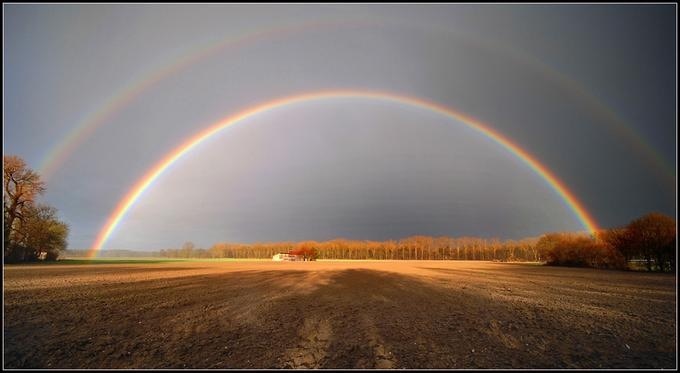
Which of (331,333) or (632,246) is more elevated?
(632,246)

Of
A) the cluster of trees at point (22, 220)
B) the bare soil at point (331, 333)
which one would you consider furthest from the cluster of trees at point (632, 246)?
the cluster of trees at point (22, 220)

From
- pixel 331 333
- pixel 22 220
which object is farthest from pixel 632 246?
pixel 22 220

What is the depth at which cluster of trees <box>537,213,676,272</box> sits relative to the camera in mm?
54281

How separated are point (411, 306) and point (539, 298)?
873cm

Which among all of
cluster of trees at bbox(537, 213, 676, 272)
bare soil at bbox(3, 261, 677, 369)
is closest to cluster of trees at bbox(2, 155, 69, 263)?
bare soil at bbox(3, 261, 677, 369)

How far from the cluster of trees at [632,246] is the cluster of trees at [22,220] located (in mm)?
Result: 97746

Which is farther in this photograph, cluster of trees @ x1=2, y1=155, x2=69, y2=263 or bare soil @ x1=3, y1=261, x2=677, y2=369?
cluster of trees @ x1=2, y1=155, x2=69, y2=263

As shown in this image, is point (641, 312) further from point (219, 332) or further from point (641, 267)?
point (641, 267)

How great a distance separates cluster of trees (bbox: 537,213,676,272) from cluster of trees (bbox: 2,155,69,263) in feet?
321

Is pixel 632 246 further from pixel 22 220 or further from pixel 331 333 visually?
pixel 22 220

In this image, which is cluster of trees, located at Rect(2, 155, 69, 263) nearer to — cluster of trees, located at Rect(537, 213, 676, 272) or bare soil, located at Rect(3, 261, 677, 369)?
bare soil, located at Rect(3, 261, 677, 369)

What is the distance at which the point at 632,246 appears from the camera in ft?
190

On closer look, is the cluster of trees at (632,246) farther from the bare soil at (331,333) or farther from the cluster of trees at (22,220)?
the cluster of trees at (22,220)

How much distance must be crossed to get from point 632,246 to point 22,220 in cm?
10044
